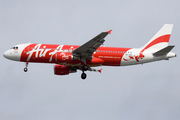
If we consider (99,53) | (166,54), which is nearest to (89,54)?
(99,53)

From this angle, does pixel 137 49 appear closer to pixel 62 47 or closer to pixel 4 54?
pixel 62 47

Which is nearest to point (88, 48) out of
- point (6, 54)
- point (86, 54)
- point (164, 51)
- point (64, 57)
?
point (86, 54)

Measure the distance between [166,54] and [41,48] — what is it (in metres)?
17.2

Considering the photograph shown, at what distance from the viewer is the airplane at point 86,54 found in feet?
155

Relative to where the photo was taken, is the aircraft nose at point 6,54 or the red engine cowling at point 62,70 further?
the red engine cowling at point 62,70

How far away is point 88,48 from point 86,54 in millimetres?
1246

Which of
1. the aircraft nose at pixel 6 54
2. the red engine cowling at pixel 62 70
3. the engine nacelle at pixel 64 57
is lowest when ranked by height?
the red engine cowling at pixel 62 70

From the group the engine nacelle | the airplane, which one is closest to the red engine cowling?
the airplane

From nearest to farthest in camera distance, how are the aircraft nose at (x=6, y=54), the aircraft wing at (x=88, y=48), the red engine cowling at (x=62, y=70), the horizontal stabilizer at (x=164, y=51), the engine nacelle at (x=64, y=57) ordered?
the aircraft wing at (x=88, y=48) < the engine nacelle at (x=64, y=57) < the horizontal stabilizer at (x=164, y=51) < the aircraft nose at (x=6, y=54) < the red engine cowling at (x=62, y=70)

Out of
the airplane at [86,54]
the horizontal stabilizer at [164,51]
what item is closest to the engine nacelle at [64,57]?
the airplane at [86,54]

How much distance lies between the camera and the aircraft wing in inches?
1769

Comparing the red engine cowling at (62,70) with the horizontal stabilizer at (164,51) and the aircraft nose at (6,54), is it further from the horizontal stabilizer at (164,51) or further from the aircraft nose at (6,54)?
the horizontal stabilizer at (164,51)

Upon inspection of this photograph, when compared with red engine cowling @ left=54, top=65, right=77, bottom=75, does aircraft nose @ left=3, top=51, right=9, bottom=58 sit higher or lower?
higher

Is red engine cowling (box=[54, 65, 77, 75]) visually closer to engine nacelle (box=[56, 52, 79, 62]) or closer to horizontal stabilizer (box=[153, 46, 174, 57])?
engine nacelle (box=[56, 52, 79, 62])
